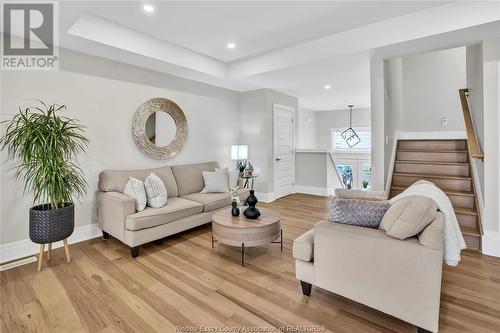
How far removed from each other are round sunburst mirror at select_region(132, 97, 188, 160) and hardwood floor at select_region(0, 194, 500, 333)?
1.68 m

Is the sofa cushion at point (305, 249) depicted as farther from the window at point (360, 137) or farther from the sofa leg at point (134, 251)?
the window at point (360, 137)

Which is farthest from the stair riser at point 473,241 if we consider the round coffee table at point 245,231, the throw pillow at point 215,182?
the throw pillow at point 215,182

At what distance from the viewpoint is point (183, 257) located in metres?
2.85

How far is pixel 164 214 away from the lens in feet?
10.1

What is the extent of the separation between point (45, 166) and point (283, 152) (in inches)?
177

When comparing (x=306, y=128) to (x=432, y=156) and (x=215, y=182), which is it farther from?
(x=215, y=182)

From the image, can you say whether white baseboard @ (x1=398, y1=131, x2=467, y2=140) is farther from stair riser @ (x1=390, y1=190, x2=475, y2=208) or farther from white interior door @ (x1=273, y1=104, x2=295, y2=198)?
white interior door @ (x1=273, y1=104, x2=295, y2=198)

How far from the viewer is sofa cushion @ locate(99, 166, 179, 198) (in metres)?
3.33

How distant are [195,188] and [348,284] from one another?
2988 millimetres

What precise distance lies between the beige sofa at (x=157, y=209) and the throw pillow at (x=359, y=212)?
2060 millimetres

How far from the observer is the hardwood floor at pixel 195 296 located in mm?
1788

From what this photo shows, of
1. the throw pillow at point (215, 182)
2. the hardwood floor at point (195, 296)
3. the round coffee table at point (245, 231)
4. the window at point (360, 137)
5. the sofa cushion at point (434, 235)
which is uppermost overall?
the window at point (360, 137)

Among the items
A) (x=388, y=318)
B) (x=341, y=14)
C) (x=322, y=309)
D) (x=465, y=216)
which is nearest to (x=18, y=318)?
(x=322, y=309)

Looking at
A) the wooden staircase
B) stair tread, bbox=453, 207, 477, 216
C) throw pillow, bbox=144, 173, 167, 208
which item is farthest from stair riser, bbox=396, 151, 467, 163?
throw pillow, bbox=144, 173, 167, 208
